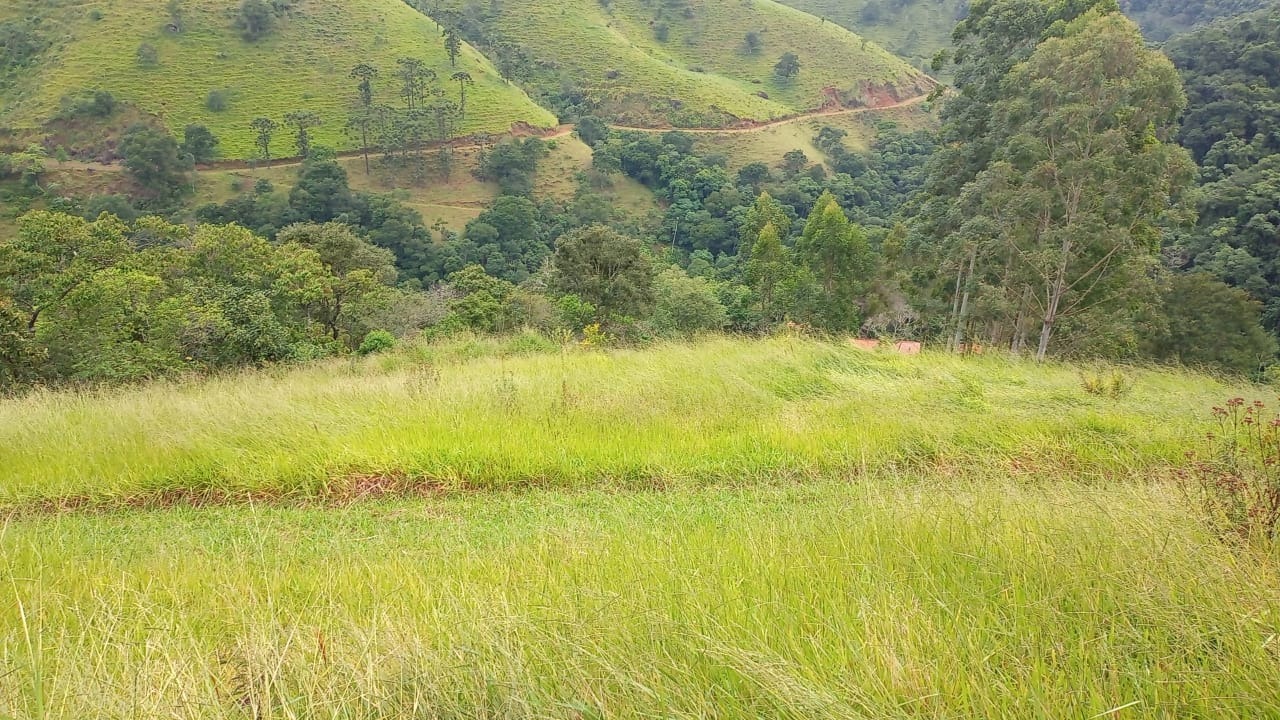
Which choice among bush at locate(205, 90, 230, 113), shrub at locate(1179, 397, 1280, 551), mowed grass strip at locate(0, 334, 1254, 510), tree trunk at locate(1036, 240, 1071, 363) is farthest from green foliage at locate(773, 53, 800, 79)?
shrub at locate(1179, 397, 1280, 551)

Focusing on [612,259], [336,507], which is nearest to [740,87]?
[612,259]

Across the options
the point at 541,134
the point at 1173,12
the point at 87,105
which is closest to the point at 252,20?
the point at 87,105

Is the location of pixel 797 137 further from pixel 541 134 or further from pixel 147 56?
pixel 147 56

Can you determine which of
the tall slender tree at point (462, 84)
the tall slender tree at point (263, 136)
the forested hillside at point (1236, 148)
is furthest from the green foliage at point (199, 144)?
the forested hillside at point (1236, 148)

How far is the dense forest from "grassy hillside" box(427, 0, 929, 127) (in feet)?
133

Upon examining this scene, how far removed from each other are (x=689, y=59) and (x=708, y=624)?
392 feet

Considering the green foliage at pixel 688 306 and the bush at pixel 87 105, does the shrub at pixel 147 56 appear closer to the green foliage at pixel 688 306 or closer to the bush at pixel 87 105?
the bush at pixel 87 105

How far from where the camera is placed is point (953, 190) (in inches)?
832

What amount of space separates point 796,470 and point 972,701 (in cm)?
387

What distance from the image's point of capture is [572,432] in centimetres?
591

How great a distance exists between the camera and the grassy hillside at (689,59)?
86875 mm

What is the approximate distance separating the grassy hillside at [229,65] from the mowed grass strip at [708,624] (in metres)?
75.8

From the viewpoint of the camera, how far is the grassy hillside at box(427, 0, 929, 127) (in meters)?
86.9

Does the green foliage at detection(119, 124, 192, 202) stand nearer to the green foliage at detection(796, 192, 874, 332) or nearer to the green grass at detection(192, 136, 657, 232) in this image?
the green grass at detection(192, 136, 657, 232)
